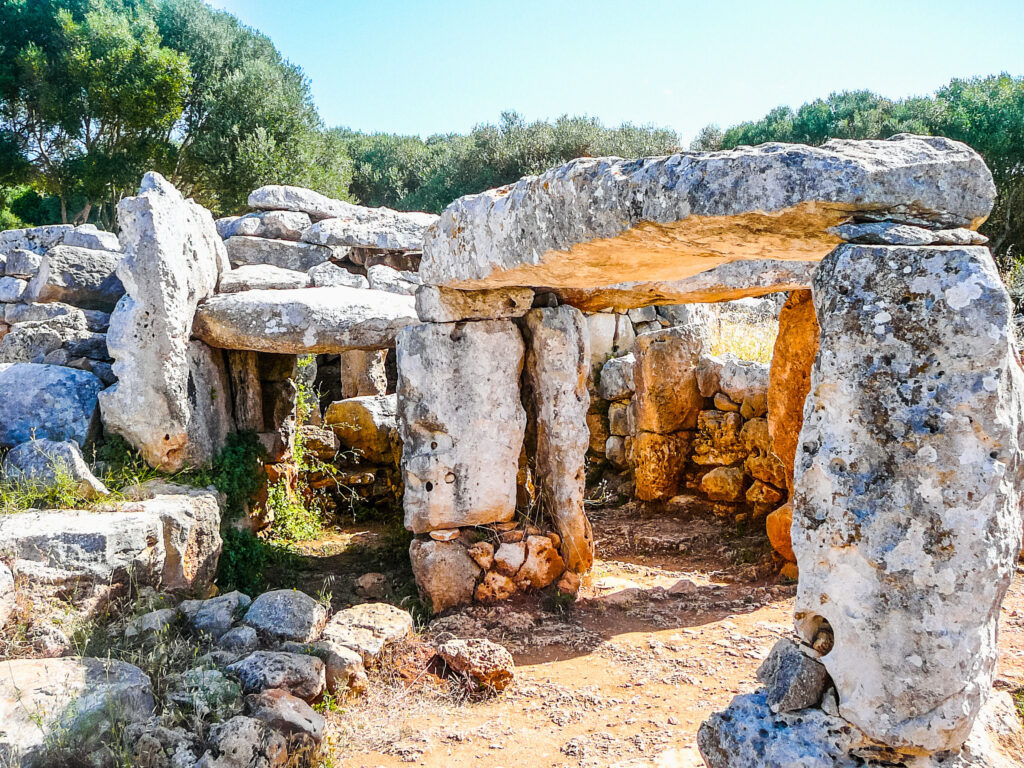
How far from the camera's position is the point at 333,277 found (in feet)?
24.8

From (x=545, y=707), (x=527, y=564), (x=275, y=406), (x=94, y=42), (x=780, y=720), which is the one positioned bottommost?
(x=545, y=707)

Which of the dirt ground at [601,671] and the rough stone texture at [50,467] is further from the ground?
the rough stone texture at [50,467]

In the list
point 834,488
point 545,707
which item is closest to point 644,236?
point 834,488

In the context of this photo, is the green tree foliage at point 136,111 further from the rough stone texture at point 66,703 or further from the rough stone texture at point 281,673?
the rough stone texture at point 66,703

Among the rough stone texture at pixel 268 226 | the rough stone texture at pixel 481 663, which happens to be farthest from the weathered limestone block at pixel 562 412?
the rough stone texture at pixel 268 226

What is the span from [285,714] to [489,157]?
16.9 metres

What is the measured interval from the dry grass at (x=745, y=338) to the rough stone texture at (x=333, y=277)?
153 inches

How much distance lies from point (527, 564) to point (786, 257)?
2.87 meters

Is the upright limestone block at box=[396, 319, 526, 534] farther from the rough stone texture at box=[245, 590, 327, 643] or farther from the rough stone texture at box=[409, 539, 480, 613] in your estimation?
the rough stone texture at box=[245, 590, 327, 643]

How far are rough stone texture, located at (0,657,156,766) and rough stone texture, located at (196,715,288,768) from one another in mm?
362

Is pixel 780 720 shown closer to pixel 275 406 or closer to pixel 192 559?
pixel 192 559

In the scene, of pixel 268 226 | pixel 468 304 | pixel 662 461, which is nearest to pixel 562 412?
pixel 468 304

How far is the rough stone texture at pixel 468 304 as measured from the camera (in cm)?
Answer: 530

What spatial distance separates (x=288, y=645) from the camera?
4227mm
